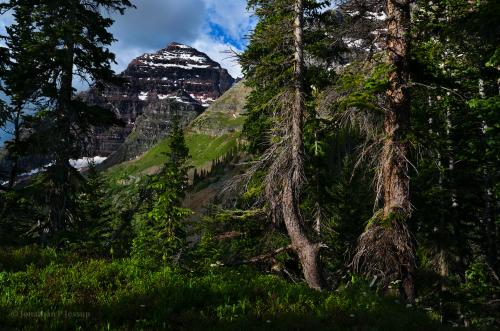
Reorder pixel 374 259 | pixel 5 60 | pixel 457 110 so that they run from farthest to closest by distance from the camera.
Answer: pixel 5 60
pixel 457 110
pixel 374 259

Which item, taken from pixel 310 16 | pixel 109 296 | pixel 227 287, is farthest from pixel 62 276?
pixel 310 16

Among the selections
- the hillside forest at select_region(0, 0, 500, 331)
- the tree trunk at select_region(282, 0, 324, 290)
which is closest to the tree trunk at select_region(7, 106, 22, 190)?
the hillside forest at select_region(0, 0, 500, 331)

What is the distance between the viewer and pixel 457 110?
610 inches

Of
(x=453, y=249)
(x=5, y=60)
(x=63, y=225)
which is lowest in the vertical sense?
(x=453, y=249)

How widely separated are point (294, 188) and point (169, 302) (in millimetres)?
5598

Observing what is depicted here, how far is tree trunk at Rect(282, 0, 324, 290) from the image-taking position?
1093cm

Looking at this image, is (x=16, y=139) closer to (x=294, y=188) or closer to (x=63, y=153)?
(x=63, y=153)

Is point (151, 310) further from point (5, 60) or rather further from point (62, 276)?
point (5, 60)

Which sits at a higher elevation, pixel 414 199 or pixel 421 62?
pixel 421 62

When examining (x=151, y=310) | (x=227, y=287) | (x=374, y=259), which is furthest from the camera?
(x=374, y=259)

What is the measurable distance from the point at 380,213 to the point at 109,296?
5.69 metres

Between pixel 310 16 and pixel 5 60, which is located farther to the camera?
pixel 5 60

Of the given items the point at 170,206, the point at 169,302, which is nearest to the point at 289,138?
the point at 169,302

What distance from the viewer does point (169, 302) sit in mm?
6602
